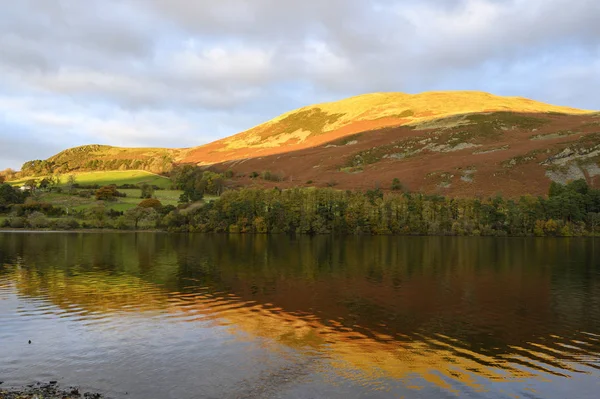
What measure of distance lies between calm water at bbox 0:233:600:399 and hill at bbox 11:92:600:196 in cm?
8200

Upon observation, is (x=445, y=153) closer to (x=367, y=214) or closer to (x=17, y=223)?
(x=367, y=214)

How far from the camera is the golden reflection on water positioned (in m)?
16.2

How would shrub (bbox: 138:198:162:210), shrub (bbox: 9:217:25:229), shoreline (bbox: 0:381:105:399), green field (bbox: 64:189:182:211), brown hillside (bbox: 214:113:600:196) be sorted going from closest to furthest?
shoreline (bbox: 0:381:105:399) < shrub (bbox: 9:217:25:229) < shrub (bbox: 138:198:162:210) < brown hillside (bbox: 214:113:600:196) < green field (bbox: 64:189:182:211)

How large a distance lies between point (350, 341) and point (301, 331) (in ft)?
8.58

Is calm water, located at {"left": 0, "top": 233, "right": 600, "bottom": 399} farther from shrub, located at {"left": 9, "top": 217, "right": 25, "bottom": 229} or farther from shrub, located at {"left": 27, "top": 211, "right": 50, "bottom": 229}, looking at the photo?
shrub, located at {"left": 9, "top": 217, "right": 25, "bottom": 229}

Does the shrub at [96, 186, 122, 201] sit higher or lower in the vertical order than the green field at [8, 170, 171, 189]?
lower

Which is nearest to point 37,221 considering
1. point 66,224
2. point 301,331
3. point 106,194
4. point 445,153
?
point 66,224

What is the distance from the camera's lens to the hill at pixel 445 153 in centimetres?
11819

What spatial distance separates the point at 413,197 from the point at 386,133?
6433 centimetres

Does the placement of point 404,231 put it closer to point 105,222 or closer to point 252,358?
point 105,222

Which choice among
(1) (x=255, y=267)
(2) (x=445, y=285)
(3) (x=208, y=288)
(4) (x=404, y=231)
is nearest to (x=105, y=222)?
(4) (x=404, y=231)

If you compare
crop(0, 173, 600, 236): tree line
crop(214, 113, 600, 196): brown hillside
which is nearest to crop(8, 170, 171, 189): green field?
crop(214, 113, 600, 196): brown hillside

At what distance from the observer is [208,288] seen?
108 ft

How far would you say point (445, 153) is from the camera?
141m
